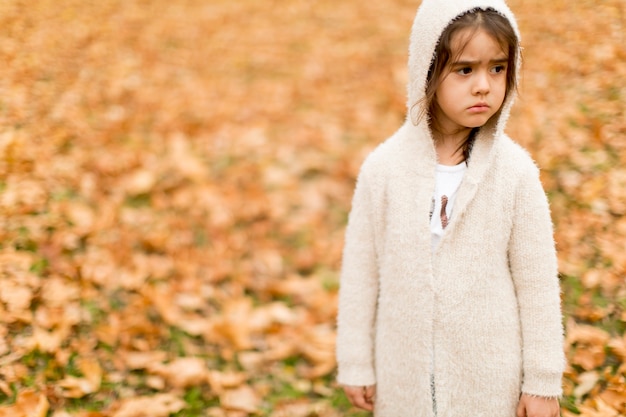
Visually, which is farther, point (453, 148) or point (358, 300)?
point (358, 300)

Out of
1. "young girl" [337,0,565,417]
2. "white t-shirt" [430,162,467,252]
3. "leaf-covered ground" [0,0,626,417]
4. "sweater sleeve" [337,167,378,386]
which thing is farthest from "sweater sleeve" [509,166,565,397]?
Answer: "leaf-covered ground" [0,0,626,417]

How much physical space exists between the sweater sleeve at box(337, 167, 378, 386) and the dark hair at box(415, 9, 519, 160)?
44cm

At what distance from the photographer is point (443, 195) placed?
1.99 metres

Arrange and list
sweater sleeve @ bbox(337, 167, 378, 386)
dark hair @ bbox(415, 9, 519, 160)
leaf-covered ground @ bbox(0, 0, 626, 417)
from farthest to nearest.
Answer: leaf-covered ground @ bbox(0, 0, 626, 417)
sweater sleeve @ bbox(337, 167, 378, 386)
dark hair @ bbox(415, 9, 519, 160)

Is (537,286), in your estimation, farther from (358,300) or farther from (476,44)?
(476,44)

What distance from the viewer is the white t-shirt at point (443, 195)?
77.6 inches

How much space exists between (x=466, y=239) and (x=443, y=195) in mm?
170

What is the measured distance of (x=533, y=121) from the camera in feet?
15.5

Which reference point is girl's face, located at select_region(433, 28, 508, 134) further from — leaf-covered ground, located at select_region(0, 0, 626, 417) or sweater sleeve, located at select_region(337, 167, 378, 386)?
Answer: leaf-covered ground, located at select_region(0, 0, 626, 417)

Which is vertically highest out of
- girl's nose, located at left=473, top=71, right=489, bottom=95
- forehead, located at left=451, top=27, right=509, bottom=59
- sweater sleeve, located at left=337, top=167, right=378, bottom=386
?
forehead, located at left=451, top=27, right=509, bottom=59

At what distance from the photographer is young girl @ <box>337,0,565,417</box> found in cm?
185

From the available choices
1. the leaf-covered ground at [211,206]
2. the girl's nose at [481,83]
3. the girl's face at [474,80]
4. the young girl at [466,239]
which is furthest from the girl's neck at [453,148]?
the leaf-covered ground at [211,206]

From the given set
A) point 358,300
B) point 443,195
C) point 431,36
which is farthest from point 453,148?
point 358,300

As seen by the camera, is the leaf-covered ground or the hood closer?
the hood
